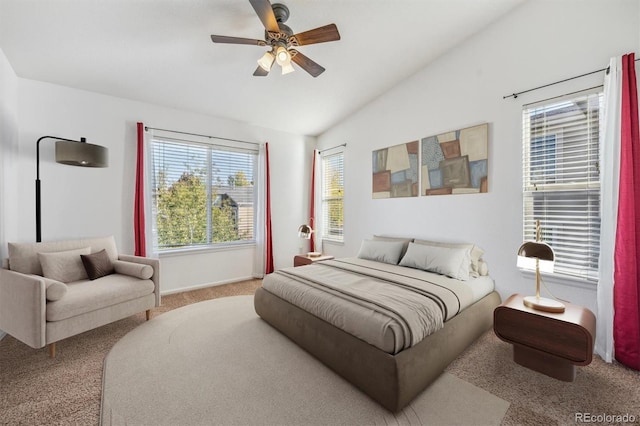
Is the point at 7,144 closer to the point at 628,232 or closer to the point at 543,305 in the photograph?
the point at 543,305

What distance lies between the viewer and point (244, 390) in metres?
1.87

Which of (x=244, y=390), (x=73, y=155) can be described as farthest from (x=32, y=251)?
(x=244, y=390)

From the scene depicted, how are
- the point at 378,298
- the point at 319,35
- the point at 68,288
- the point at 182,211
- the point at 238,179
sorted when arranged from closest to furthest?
the point at 378,298
the point at 319,35
the point at 68,288
the point at 182,211
the point at 238,179

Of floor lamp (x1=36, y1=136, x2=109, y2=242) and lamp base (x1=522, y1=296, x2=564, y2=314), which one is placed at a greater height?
floor lamp (x1=36, y1=136, x2=109, y2=242)

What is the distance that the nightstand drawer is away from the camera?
182 cm

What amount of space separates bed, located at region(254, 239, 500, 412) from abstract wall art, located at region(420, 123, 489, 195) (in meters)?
0.84

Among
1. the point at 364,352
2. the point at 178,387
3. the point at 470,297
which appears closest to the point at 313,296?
the point at 364,352

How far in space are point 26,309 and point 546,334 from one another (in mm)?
3968

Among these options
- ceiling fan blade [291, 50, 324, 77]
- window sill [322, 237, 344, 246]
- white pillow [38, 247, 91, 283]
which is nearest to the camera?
ceiling fan blade [291, 50, 324, 77]

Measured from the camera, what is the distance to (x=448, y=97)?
11.2 feet

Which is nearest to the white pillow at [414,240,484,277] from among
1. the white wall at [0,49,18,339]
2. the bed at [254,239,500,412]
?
the bed at [254,239,500,412]

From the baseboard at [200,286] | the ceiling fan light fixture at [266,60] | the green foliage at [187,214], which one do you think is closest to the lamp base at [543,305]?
the ceiling fan light fixture at [266,60]

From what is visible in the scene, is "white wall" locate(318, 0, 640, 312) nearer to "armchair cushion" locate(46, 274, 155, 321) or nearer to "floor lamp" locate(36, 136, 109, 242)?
"armchair cushion" locate(46, 274, 155, 321)

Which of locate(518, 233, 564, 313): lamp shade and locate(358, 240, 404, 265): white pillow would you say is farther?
locate(358, 240, 404, 265): white pillow
